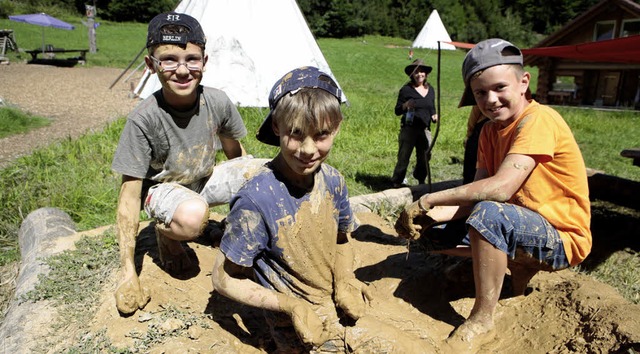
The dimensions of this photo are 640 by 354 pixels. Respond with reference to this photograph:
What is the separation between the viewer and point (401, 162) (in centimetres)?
498

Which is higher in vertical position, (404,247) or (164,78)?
(164,78)

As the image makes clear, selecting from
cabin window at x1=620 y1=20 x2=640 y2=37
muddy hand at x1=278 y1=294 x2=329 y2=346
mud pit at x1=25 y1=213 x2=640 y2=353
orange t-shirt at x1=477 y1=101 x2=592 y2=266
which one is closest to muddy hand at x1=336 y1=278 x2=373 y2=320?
muddy hand at x1=278 y1=294 x2=329 y2=346

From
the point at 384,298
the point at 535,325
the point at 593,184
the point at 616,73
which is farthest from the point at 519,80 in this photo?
the point at 616,73

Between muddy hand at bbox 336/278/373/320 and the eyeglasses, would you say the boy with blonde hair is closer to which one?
muddy hand at bbox 336/278/373/320

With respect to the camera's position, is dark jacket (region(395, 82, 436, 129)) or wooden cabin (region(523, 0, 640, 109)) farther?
wooden cabin (region(523, 0, 640, 109))

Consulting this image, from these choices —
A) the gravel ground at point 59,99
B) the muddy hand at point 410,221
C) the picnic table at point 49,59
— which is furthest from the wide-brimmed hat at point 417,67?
the picnic table at point 49,59

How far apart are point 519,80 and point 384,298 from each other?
1.33m

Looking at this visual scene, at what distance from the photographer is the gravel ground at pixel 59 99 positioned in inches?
251

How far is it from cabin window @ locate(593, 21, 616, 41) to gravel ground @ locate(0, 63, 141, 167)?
1755 centimetres

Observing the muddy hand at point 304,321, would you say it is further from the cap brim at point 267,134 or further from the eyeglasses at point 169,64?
the eyeglasses at point 169,64

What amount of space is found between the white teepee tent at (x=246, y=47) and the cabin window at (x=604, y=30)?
50.2 feet

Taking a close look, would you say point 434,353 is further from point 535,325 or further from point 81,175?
point 81,175

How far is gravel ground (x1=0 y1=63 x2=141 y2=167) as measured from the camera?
20.9 ft

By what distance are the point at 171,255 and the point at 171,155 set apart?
557mm
